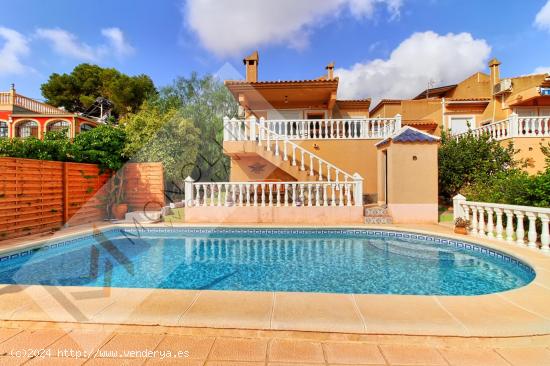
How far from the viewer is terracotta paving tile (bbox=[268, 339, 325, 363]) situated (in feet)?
8.71

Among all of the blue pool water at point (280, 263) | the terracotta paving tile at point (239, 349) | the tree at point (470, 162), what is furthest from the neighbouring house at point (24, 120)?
the tree at point (470, 162)

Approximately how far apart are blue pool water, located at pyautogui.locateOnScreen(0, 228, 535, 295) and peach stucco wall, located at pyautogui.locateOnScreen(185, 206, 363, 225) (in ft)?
2.92

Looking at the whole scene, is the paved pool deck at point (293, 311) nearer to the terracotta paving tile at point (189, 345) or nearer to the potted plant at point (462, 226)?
the terracotta paving tile at point (189, 345)

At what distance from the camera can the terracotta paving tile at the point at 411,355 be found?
2.62 m

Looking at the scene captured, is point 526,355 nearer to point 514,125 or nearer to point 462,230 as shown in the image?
point 462,230

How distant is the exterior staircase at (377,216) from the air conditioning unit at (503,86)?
15.9 metres

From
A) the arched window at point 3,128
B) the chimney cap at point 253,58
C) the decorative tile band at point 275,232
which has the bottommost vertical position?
the decorative tile band at point 275,232

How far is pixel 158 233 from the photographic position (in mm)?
9859

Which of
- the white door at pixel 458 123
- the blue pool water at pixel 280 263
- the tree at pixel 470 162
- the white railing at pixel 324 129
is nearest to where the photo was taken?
the blue pool water at pixel 280 263

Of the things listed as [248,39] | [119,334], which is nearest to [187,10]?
[248,39]

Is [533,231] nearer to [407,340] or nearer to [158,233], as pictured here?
[407,340]

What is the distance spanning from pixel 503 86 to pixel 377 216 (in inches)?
662

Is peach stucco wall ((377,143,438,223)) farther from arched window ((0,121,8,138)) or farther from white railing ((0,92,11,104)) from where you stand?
white railing ((0,92,11,104))

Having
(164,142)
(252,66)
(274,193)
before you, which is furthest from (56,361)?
(252,66)
